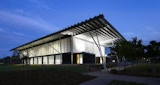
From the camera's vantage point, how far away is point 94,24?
28.3 meters

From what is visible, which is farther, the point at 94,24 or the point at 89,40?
the point at 89,40


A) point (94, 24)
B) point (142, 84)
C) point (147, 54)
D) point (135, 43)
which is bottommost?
point (142, 84)

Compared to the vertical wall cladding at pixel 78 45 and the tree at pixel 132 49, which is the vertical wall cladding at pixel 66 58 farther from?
the tree at pixel 132 49

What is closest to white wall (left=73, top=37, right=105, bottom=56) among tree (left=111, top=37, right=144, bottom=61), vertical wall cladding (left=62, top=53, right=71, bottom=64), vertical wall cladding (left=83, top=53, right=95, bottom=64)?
vertical wall cladding (left=83, top=53, right=95, bottom=64)

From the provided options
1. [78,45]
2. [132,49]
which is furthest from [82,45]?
[132,49]

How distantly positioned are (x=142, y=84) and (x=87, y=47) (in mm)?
32260

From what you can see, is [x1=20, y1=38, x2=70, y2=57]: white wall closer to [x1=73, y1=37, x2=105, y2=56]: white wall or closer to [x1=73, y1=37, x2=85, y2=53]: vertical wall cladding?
[x1=73, y1=37, x2=85, y2=53]: vertical wall cladding

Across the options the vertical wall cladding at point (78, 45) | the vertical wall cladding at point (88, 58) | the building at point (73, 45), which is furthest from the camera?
the vertical wall cladding at point (88, 58)

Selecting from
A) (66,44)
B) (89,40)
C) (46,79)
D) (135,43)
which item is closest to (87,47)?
(89,40)

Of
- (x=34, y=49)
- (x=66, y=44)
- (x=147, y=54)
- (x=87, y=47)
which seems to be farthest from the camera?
(x=34, y=49)

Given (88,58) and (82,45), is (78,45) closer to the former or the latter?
(82,45)

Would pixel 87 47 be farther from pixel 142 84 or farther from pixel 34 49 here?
pixel 142 84

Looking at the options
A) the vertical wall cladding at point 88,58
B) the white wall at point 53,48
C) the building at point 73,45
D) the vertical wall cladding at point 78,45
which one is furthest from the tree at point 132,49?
the white wall at point 53,48

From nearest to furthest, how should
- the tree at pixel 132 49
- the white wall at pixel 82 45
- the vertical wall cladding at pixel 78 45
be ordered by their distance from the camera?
the tree at pixel 132 49
the vertical wall cladding at pixel 78 45
the white wall at pixel 82 45
